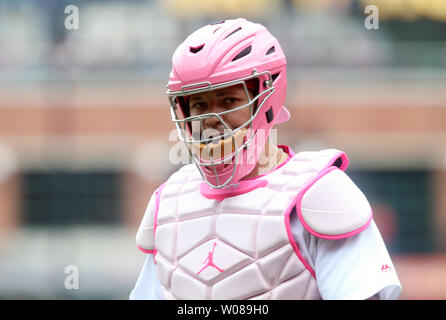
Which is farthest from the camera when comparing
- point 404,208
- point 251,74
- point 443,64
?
point 443,64

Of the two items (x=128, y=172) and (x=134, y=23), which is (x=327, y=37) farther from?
(x=128, y=172)

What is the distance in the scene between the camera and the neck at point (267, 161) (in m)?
2.86

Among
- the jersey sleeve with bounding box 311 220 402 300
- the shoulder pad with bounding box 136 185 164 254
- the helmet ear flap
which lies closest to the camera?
the jersey sleeve with bounding box 311 220 402 300

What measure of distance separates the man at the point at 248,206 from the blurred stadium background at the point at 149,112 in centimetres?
1373

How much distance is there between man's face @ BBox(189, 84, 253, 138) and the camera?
8.93 ft

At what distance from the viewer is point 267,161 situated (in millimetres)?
2877

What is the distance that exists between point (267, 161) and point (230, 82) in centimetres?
36

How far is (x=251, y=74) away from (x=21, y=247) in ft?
49.8

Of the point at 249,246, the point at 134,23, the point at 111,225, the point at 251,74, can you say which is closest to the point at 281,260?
the point at 249,246

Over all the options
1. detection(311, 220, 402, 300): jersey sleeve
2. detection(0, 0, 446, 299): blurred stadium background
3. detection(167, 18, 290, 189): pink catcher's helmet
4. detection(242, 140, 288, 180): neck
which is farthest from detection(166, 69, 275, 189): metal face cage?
detection(0, 0, 446, 299): blurred stadium background

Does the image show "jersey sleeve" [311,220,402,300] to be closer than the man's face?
Yes

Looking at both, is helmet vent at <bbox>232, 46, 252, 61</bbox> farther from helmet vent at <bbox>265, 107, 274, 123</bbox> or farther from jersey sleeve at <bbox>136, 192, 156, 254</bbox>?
jersey sleeve at <bbox>136, 192, 156, 254</bbox>

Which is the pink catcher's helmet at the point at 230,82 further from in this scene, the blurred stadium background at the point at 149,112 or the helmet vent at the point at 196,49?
the blurred stadium background at the point at 149,112

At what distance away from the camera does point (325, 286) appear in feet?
8.29
